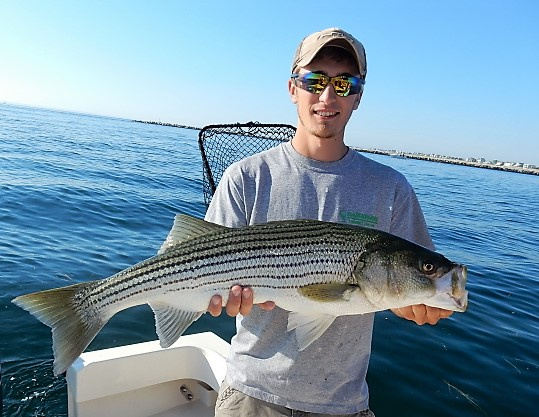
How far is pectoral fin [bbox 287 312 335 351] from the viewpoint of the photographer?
3.39m

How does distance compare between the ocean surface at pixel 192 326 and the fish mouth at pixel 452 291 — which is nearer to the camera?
the fish mouth at pixel 452 291

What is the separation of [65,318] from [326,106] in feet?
7.96

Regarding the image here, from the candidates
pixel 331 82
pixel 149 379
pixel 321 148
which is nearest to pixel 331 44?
pixel 331 82

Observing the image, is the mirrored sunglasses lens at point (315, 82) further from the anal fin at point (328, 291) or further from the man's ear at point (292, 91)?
the anal fin at point (328, 291)

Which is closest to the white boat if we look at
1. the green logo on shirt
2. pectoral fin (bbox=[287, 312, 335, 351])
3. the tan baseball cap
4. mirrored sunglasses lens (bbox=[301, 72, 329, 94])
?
pectoral fin (bbox=[287, 312, 335, 351])

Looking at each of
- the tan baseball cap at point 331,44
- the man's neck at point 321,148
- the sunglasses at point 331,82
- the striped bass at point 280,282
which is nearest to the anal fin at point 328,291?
the striped bass at point 280,282

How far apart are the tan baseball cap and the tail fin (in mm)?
2439

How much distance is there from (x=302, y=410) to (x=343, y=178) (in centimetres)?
169

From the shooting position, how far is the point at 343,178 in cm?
381

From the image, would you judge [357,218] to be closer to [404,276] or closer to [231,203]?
[404,276]

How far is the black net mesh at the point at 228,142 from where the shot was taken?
7163 mm

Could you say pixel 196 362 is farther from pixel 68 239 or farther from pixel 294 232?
pixel 68 239

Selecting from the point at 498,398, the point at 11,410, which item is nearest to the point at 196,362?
the point at 11,410

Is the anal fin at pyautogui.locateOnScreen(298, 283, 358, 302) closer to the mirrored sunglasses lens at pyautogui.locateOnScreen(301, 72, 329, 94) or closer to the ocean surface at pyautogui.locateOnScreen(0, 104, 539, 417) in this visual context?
the mirrored sunglasses lens at pyautogui.locateOnScreen(301, 72, 329, 94)
